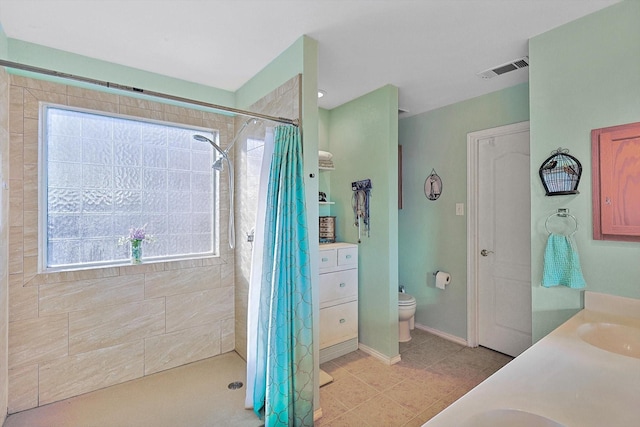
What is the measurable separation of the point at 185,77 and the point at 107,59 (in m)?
0.54

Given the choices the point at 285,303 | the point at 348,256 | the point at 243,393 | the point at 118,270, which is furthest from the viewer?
the point at 348,256

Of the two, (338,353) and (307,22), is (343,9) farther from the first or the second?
(338,353)

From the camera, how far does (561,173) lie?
68.1 inches

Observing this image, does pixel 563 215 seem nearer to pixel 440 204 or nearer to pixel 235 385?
pixel 440 204

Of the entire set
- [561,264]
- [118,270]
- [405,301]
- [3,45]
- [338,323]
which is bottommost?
[338,323]

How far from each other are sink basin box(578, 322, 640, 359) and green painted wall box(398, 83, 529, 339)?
1.57 m

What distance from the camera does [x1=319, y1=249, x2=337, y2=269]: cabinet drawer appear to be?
269 cm

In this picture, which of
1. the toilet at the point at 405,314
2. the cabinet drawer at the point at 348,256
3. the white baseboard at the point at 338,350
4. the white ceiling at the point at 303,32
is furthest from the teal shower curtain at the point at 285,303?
the toilet at the point at 405,314

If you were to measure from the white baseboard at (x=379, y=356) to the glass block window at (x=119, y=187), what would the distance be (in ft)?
5.64

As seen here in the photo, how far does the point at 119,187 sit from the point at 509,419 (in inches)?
105

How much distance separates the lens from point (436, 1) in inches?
65.1

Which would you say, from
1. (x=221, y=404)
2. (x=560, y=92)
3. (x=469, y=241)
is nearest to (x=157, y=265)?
(x=221, y=404)

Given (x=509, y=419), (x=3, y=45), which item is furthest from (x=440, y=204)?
(x=3, y=45)

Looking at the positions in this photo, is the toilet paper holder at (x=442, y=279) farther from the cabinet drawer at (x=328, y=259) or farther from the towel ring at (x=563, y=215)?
the towel ring at (x=563, y=215)
